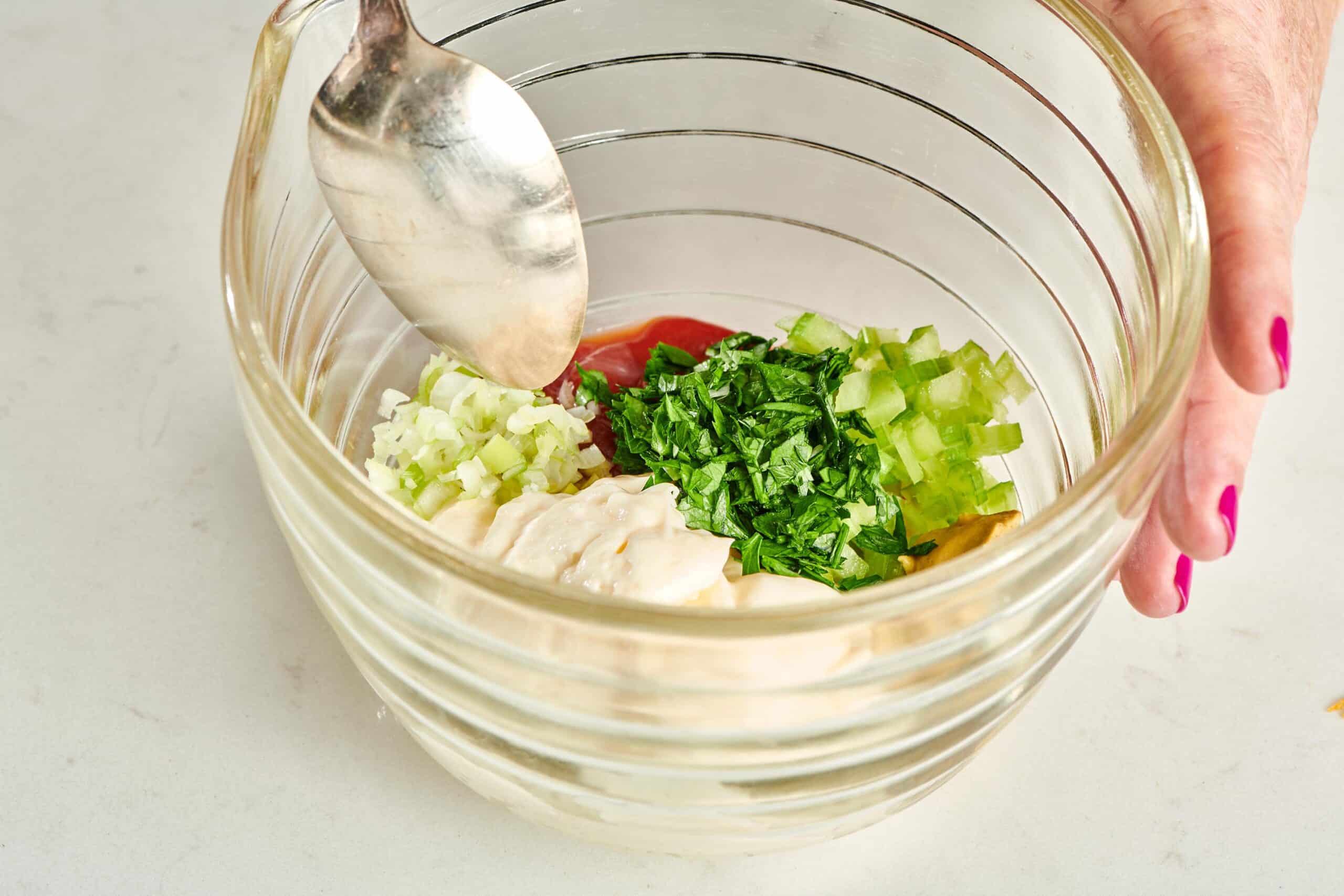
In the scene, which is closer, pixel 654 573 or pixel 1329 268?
pixel 654 573

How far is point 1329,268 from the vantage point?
1.39 m

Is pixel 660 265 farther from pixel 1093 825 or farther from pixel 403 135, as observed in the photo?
pixel 1093 825

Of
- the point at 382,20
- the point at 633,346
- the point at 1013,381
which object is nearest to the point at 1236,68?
the point at 1013,381

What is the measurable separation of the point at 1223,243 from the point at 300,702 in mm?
807

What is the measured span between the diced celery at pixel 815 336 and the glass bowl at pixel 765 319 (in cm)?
10

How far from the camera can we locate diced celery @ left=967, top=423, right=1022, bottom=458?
1.08 m

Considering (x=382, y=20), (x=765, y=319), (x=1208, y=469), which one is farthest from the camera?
(x=765, y=319)

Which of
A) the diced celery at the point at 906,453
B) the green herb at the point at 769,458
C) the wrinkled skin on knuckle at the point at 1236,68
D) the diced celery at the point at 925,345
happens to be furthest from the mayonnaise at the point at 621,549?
the wrinkled skin on knuckle at the point at 1236,68

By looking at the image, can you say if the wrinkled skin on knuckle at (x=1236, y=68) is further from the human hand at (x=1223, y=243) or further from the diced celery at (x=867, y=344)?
the diced celery at (x=867, y=344)

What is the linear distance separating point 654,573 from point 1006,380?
427 mm

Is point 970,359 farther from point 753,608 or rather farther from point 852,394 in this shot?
point 753,608

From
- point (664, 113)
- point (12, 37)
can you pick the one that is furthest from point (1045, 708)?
point (12, 37)

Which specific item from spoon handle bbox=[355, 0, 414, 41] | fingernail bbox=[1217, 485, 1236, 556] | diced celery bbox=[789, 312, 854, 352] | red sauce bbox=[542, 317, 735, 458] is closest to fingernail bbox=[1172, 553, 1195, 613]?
fingernail bbox=[1217, 485, 1236, 556]

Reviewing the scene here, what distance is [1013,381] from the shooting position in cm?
111
